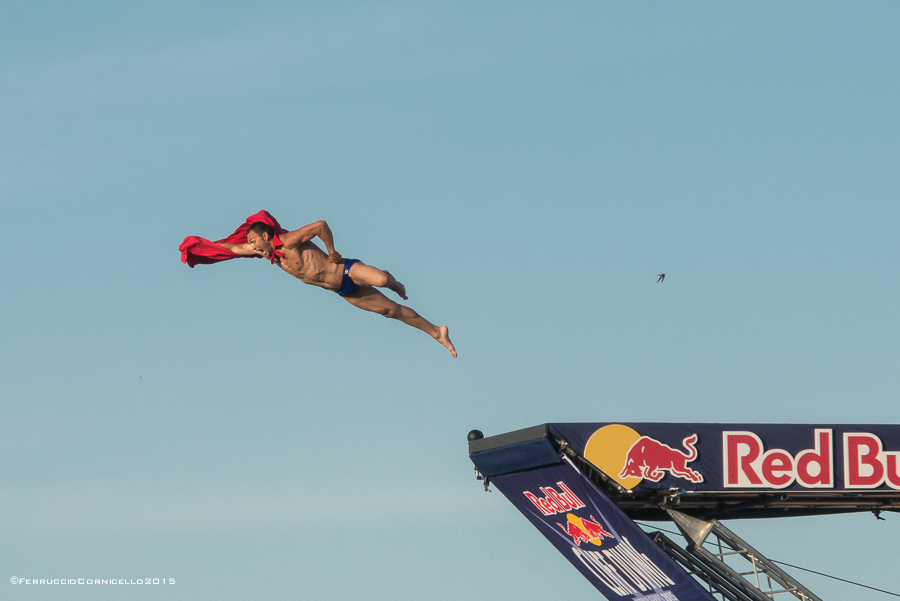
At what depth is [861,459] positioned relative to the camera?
2892cm

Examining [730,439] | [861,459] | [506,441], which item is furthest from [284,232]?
[861,459]

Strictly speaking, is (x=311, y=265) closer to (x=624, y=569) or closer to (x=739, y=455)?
(x=739, y=455)

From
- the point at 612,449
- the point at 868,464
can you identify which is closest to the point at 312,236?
the point at 612,449

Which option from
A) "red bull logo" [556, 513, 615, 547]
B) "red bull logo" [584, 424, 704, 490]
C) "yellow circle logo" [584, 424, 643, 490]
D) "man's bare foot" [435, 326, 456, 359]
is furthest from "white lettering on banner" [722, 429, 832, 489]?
"man's bare foot" [435, 326, 456, 359]

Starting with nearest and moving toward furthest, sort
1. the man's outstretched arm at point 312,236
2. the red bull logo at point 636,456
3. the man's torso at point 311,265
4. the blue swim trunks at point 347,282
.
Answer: the man's outstretched arm at point 312,236, the man's torso at point 311,265, the blue swim trunks at point 347,282, the red bull logo at point 636,456

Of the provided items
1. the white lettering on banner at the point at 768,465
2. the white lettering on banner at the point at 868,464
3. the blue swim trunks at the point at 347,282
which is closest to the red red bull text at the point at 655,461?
the white lettering on banner at the point at 768,465

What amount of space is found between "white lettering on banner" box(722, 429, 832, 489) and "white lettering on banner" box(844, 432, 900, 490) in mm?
374

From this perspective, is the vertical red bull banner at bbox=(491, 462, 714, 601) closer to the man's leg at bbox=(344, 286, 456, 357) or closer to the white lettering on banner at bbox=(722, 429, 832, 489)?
the white lettering on banner at bbox=(722, 429, 832, 489)

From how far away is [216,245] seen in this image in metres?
22.7

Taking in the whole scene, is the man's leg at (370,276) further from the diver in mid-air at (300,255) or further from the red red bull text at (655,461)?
the red red bull text at (655,461)

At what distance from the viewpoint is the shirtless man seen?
73.5 ft

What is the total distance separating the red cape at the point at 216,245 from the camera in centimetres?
2238

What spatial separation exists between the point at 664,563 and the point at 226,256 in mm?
11694

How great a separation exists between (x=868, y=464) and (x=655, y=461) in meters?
4.30
